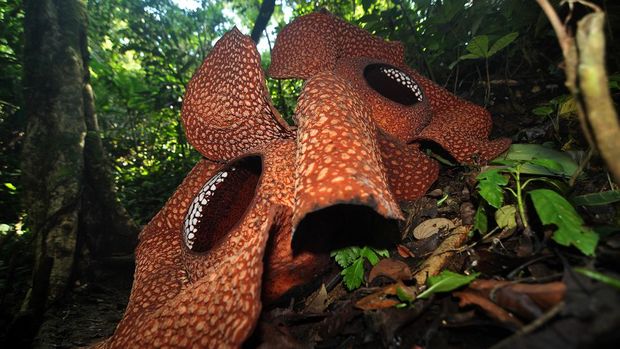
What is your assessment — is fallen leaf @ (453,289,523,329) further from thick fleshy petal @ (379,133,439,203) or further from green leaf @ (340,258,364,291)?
thick fleshy petal @ (379,133,439,203)

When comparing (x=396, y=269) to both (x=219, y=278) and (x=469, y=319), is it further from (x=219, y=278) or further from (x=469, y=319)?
(x=219, y=278)

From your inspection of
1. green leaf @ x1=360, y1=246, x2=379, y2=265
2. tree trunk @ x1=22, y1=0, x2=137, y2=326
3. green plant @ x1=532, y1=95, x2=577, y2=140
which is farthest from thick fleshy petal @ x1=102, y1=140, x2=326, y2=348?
green plant @ x1=532, y1=95, x2=577, y2=140

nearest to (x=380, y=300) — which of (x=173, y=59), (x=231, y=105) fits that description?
(x=231, y=105)

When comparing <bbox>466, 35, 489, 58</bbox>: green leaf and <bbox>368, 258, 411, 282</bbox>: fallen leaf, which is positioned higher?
<bbox>466, 35, 489, 58</bbox>: green leaf

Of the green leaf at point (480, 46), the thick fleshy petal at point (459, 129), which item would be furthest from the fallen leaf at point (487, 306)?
the green leaf at point (480, 46)

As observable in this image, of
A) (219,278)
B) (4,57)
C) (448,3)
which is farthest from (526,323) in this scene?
(4,57)

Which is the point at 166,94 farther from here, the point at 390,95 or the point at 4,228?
the point at 390,95
